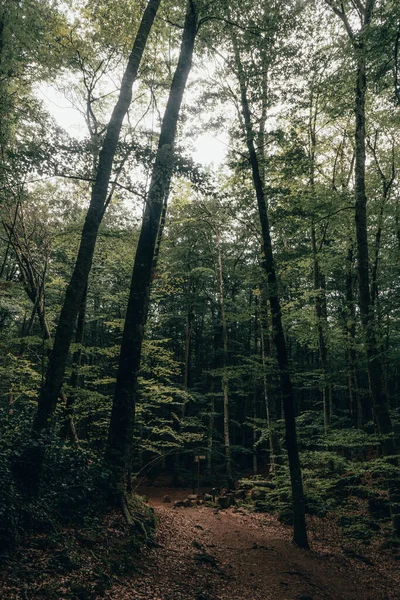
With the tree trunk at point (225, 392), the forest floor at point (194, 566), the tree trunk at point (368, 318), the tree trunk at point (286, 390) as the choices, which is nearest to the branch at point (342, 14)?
the tree trunk at point (368, 318)

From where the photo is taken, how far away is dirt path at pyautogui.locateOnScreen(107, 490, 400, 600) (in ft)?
16.7

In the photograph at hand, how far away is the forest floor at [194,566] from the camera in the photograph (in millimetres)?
4215

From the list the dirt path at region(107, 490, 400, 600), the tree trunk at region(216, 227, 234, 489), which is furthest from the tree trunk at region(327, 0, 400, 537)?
the tree trunk at region(216, 227, 234, 489)

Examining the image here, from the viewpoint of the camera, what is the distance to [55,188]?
1055cm

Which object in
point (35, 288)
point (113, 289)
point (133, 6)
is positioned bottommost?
point (35, 288)

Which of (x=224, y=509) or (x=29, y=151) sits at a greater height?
(x=29, y=151)

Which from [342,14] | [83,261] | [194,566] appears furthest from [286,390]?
[342,14]

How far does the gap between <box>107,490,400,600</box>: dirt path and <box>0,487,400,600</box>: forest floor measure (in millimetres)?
19

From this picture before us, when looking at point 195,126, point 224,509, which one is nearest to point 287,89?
point 195,126

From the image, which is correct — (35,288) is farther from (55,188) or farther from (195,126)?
(195,126)

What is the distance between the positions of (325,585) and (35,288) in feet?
32.2

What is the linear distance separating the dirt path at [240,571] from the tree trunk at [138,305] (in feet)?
5.64

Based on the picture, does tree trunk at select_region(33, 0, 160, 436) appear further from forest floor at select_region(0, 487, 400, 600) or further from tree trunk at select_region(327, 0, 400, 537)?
tree trunk at select_region(327, 0, 400, 537)

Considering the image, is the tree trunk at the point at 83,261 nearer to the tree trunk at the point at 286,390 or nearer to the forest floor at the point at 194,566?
the forest floor at the point at 194,566
